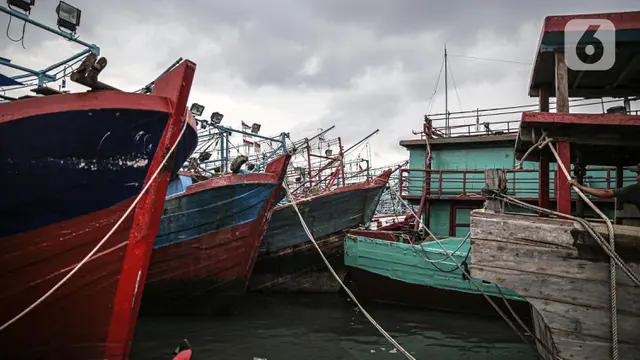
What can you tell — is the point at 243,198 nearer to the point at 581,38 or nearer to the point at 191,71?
the point at 191,71

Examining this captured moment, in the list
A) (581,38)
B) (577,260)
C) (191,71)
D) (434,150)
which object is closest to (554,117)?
(581,38)

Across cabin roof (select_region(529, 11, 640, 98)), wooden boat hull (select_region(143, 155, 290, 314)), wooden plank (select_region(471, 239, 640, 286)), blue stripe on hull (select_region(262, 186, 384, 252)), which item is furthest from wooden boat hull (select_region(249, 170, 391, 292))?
wooden plank (select_region(471, 239, 640, 286))

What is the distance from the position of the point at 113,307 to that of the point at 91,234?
2.80 feet

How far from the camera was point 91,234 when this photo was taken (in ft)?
13.0

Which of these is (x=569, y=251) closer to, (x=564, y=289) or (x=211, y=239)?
(x=564, y=289)

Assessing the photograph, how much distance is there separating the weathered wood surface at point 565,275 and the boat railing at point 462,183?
8485 mm

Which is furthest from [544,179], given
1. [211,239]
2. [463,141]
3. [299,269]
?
[463,141]

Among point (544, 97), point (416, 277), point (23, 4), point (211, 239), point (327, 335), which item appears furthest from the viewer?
point (23, 4)

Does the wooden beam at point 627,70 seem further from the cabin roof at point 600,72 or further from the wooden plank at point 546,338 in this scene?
the wooden plank at point 546,338

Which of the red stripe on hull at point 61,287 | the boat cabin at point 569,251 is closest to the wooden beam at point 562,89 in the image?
the boat cabin at point 569,251

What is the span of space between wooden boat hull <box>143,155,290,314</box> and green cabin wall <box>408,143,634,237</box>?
701cm

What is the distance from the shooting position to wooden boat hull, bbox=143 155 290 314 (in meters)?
7.09

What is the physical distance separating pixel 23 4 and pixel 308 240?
32.9 ft

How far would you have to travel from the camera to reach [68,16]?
34.0 ft
